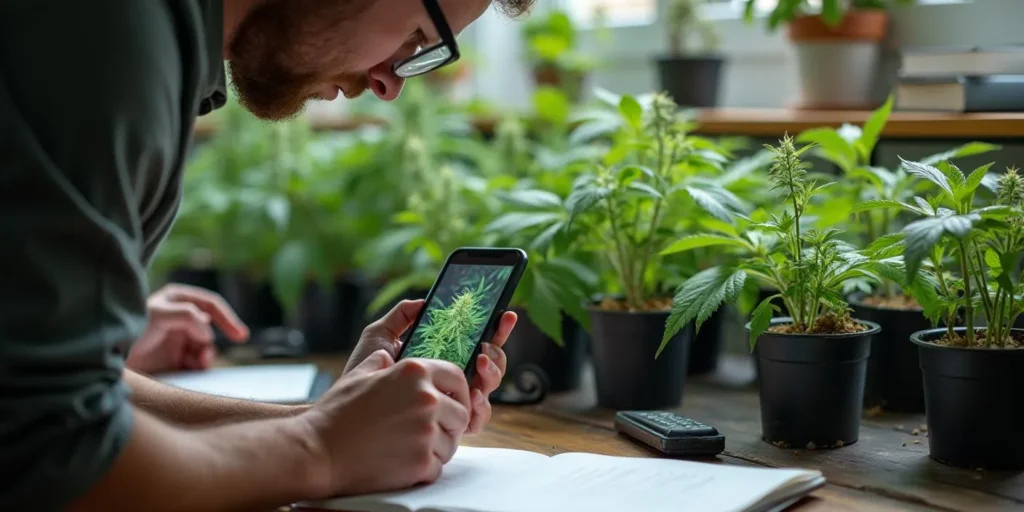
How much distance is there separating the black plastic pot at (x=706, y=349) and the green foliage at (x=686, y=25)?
62cm

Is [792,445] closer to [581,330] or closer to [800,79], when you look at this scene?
[581,330]

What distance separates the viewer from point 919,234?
3.35ft

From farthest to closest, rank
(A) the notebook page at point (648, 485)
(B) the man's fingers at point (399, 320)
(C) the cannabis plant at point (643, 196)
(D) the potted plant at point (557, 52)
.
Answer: (D) the potted plant at point (557, 52) → (C) the cannabis plant at point (643, 196) → (B) the man's fingers at point (399, 320) → (A) the notebook page at point (648, 485)

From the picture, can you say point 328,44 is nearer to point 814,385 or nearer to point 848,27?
point 814,385

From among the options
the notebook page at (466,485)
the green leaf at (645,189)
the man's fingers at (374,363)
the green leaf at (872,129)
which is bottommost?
the notebook page at (466,485)

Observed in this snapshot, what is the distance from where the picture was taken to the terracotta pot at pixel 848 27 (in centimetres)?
189

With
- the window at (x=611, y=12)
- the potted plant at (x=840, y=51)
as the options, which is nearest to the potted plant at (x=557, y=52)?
the window at (x=611, y=12)

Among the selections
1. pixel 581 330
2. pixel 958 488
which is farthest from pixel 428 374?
pixel 581 330

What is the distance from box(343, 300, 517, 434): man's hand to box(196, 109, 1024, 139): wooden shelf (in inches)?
27.5

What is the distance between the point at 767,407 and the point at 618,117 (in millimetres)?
501

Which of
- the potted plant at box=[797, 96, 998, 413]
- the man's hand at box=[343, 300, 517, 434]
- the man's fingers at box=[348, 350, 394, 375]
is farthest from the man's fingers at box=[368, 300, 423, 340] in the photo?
the potted plant at box=[797, 96, 998, 413]

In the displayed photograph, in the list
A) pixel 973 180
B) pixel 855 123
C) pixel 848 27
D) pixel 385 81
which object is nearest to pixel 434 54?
pixel 385 81

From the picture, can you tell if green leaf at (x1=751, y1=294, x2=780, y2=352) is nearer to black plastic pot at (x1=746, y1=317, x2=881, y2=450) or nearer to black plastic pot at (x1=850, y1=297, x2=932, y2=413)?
black plastic pot at (x1=746, y1=317, x2=881, y2=450)

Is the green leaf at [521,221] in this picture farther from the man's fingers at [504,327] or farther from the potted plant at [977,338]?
the potted plant at [977,338]
